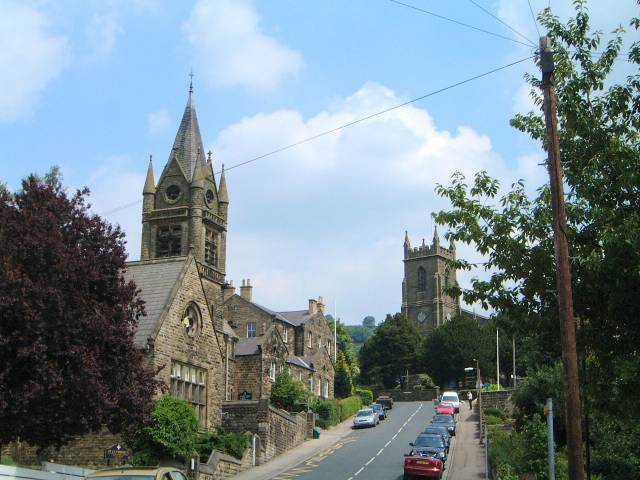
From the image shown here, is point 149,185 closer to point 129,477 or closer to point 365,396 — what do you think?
point 365,396

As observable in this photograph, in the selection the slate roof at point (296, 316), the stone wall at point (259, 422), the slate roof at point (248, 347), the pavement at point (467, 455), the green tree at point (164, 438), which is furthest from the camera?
the slate roof at point (296, 316)

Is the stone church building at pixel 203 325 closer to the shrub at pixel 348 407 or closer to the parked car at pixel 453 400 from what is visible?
the shrub at pixel 348 407

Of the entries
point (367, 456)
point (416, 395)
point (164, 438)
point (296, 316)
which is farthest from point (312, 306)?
point (164, 438)

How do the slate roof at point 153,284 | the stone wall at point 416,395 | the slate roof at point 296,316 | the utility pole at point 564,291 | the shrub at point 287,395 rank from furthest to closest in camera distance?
1. the stone wall at point 416,395
2. the slate roof at point 296,316
3. the shrub at point 287,395
4. the slate roof at point 153,284
5. the utility pole at point 564,291

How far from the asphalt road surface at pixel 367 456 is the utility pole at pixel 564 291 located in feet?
77.9

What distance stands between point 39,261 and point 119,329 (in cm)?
291

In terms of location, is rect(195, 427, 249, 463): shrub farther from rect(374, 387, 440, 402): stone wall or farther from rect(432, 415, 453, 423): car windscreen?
rect(374, 387, 440, 402): stone wall

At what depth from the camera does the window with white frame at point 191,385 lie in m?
37.2

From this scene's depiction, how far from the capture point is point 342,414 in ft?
225

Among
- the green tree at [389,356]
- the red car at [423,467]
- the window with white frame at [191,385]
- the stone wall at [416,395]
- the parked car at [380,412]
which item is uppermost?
the green tree at [389,356]

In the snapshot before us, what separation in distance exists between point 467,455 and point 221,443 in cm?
1384

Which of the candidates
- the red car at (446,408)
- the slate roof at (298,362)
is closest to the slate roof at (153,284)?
the slate roof at (298,362)

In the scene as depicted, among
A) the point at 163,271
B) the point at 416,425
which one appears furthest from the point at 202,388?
the point at 416,425

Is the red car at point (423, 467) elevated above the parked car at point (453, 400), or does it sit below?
below
